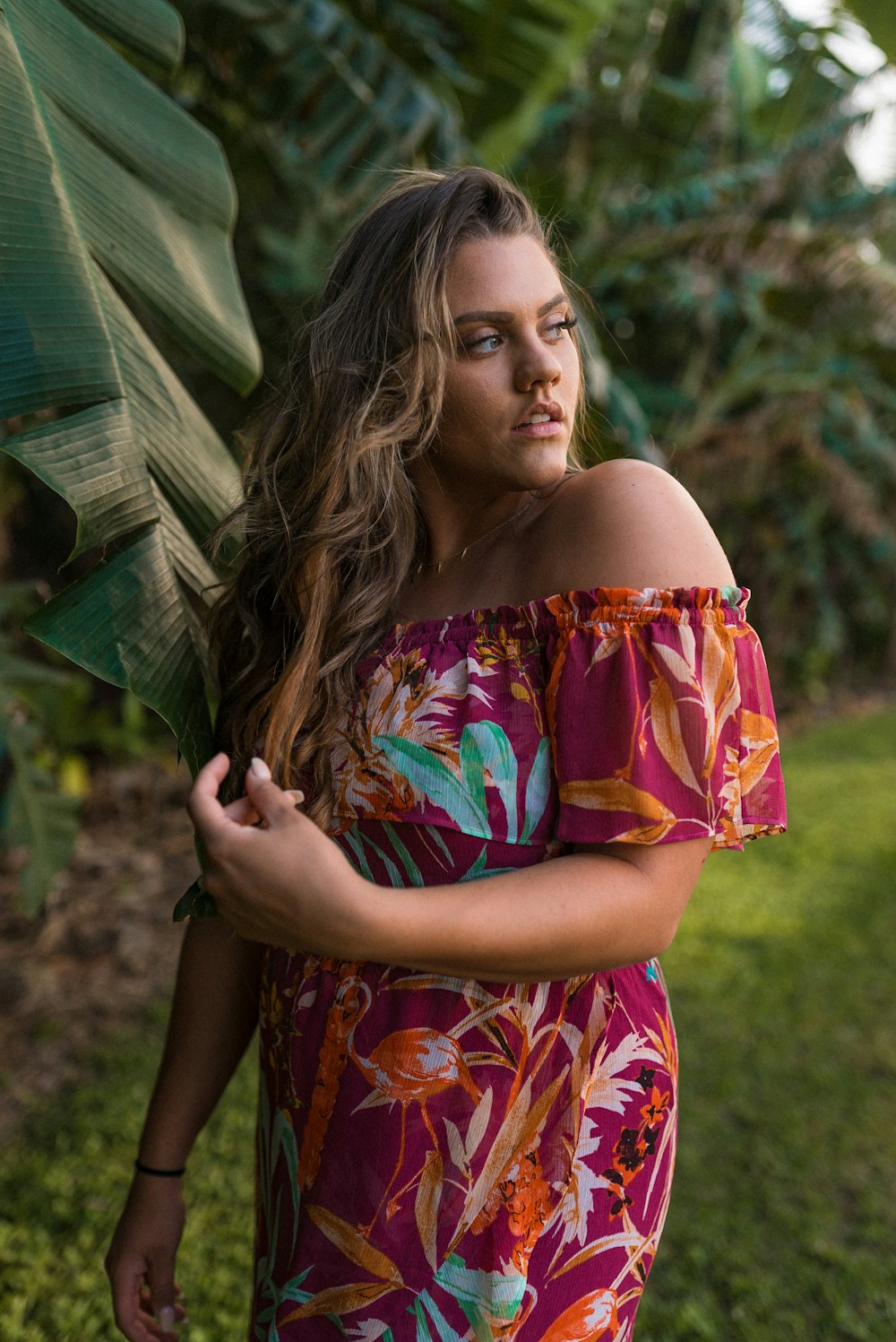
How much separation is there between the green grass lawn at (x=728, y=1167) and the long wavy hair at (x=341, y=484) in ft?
6.12

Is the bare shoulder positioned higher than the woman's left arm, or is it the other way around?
the bare shoulder

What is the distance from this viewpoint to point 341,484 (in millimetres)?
1307

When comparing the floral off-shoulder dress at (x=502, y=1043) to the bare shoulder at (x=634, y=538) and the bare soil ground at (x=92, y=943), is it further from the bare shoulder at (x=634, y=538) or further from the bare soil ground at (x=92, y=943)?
the bare soil ground at (x=92, y=943)

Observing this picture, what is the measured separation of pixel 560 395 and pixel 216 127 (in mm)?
2329

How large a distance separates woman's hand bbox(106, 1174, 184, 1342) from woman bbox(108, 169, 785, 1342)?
0.18m

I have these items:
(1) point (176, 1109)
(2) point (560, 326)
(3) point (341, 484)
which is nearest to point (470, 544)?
Answer: (3) point (341, 484)

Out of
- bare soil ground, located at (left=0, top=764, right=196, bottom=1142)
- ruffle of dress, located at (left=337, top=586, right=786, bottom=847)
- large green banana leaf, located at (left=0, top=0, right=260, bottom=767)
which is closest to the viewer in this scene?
ruffle of dress, located at (left=337, top=586, right=786, bottom=847)

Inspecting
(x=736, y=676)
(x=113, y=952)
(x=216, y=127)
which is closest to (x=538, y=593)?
(x=736, y=676)

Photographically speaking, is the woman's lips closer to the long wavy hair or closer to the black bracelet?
the long wavy hair

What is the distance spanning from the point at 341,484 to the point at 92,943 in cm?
340

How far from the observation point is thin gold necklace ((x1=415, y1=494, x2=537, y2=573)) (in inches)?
51.8

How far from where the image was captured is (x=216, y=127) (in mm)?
3092

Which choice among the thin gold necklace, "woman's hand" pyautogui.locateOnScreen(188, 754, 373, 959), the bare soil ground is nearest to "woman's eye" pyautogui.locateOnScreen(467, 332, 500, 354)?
the thin gold necklace

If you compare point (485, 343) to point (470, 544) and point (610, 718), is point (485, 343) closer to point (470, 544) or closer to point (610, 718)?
point (470, 544)
